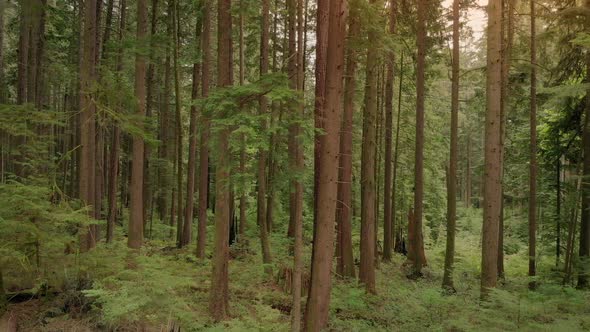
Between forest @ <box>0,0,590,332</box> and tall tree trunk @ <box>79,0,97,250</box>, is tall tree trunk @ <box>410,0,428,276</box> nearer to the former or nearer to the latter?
forest @ <box>0,0,590,332</box>

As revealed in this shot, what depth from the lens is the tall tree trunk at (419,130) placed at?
15.0 meters

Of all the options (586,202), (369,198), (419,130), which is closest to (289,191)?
(369,198)

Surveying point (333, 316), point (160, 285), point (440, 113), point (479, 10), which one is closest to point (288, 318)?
point (333, 316)

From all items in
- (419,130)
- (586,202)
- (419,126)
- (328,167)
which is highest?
(419,126)

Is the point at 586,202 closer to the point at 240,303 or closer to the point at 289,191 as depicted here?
the point at 289,191

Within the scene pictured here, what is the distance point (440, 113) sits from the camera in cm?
3259

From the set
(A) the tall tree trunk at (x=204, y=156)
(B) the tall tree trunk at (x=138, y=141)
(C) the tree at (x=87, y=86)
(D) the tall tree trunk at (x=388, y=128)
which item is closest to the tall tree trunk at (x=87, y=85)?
(C) the tree at (x=87, y=86)

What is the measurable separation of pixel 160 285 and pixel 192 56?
9080 mm

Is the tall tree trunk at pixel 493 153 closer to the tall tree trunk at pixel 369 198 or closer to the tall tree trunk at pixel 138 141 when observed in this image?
the tall tree trunk at pixel 369 198

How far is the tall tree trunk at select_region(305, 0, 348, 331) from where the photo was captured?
7.83 meters

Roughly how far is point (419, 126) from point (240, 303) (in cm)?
934

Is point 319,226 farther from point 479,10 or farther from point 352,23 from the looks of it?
point 479,10

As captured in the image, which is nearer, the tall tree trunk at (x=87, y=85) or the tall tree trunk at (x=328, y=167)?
the tall tree trunk at (x=328, y=167)

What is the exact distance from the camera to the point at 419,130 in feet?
51.0
